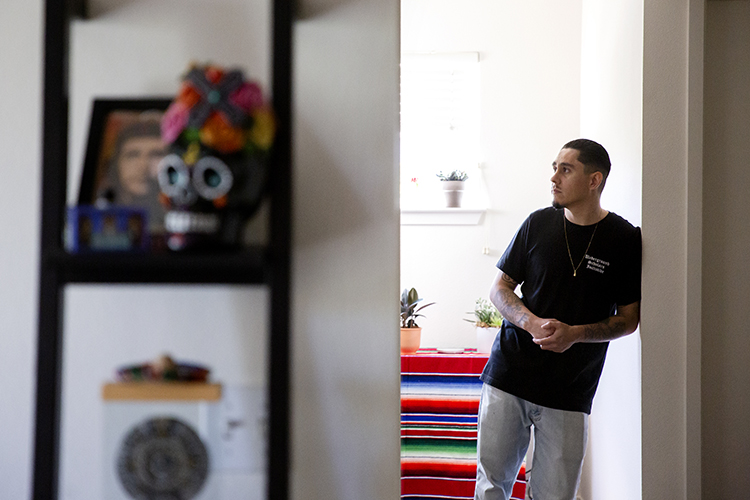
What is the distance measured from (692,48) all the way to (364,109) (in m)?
1.17

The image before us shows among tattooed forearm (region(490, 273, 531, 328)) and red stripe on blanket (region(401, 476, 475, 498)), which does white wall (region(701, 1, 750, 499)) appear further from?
red stripe on blanket (region(401, 476, 475, 498))

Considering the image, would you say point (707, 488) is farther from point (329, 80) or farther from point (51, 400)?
point (51, 400)

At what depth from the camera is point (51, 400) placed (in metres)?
0.97

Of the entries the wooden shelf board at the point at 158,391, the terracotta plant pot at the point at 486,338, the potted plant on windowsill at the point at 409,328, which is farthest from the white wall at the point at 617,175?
the wooden shelf board at the point at 158,391

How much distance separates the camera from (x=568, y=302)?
2.10 meters

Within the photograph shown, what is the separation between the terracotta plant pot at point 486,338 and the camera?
2.93 m

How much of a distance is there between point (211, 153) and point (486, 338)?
2.24 meters

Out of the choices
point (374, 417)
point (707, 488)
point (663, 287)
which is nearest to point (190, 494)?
point (374, 417)

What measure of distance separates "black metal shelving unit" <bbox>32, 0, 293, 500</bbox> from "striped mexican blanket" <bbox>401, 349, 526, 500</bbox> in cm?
187

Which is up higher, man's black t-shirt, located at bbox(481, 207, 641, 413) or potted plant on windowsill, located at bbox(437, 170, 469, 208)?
potted plant on windowsill, located at bbox(437, 170, 469, 208)

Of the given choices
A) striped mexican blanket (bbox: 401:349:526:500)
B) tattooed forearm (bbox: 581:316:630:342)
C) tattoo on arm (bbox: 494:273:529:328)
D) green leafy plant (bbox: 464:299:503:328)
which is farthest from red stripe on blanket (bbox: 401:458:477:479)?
tattooed forearm (bbox: 581:316:630:342)

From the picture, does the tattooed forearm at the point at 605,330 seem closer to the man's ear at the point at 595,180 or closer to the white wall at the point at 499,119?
the man's ear at the point at 595,180

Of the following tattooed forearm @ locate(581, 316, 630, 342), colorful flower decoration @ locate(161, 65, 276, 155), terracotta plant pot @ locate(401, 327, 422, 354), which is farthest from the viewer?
terracotta plant pot @ locate(401, 327, 422, 354)

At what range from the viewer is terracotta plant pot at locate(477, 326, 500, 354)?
293 centimetres
